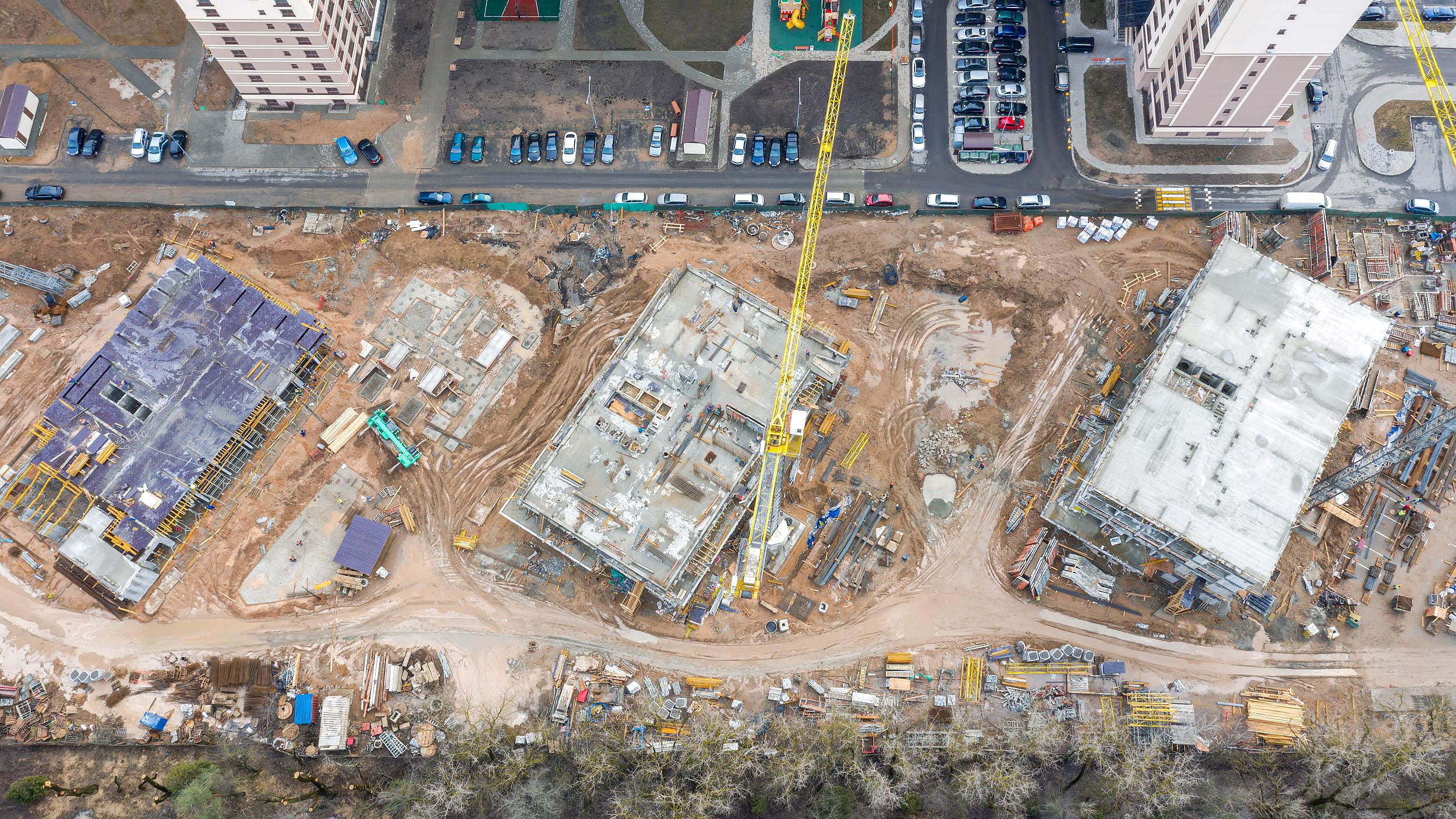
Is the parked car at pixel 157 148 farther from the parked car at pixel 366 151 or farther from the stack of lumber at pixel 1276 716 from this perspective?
the stack of lumber at pixel 1276 716

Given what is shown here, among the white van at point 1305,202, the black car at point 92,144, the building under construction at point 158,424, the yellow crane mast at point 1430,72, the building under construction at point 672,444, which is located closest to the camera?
the building under construction at point 672,444

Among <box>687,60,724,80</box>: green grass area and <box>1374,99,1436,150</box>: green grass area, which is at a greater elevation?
<box>1374,99,1436,150</box>: green grass area

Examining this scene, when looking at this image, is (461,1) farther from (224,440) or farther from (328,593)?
(328,593)

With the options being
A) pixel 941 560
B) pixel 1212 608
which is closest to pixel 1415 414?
pixel 1212 608

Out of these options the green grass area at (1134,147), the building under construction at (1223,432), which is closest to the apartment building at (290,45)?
the green grass area at (1134,147)

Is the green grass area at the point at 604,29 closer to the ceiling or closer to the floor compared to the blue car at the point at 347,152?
closer to the ceiling

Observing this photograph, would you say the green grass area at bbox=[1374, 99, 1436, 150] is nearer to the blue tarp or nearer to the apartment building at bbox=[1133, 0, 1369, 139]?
the apartment building at bbox=[1133, 0, 1369, 139]

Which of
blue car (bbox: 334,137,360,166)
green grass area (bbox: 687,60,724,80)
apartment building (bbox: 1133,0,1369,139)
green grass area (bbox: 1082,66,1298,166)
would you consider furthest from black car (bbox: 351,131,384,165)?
apartment building (bbox: 1133,0,1369,139)

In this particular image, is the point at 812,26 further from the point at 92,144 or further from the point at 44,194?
the point at 44,194
